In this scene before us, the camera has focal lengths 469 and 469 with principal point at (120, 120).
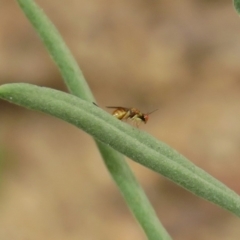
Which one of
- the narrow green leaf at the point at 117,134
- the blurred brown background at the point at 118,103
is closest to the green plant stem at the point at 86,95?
the narrow green leaf at the point at 117,134

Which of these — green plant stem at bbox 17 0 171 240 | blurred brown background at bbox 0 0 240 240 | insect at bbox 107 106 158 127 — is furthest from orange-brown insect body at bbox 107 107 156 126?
blurred brown background at bbox 0 0 240 240

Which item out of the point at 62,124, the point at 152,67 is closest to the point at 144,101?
the point at 152,67

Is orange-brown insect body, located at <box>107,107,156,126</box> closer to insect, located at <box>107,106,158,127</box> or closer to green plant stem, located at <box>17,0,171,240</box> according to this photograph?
insect, located at <box>107,106,158,127</box>

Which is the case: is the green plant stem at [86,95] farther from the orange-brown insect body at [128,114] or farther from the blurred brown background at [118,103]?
the blurred brown background at [118,103]

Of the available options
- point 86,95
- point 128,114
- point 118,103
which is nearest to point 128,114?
point 128,114

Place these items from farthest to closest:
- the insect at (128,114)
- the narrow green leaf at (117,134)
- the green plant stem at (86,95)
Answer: the insect at (128,114), the green plant stem at (86,95), the narrow green leaf at (117,134)

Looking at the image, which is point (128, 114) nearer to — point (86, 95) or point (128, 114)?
point (128, 114)

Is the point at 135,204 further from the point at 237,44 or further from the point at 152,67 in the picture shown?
the point at 237,44

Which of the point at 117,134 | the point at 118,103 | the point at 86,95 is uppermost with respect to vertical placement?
the point at 118,103
